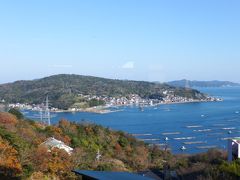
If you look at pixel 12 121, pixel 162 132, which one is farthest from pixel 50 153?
pixel 162 132

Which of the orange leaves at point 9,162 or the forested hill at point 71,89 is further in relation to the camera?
the forested hill at point 71,89

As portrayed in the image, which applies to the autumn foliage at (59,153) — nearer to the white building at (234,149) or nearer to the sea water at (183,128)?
the white building at (234,149)

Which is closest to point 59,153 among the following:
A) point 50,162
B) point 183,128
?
point 50,162

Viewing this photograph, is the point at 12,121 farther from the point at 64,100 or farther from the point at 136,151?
the point at 64,100

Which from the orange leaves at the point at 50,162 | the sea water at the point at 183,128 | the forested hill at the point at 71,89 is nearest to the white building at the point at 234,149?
Answer: the orange leaves at the point at 50,162

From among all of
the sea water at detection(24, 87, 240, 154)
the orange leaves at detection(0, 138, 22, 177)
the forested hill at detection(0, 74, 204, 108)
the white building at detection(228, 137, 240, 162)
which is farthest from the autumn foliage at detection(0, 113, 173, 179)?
the forested hill at detection(0, 74, 204, 108)

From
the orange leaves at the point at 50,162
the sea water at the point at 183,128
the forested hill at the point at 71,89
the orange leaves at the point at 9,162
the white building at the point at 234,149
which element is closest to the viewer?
the orange leaves at the point at 9,162
